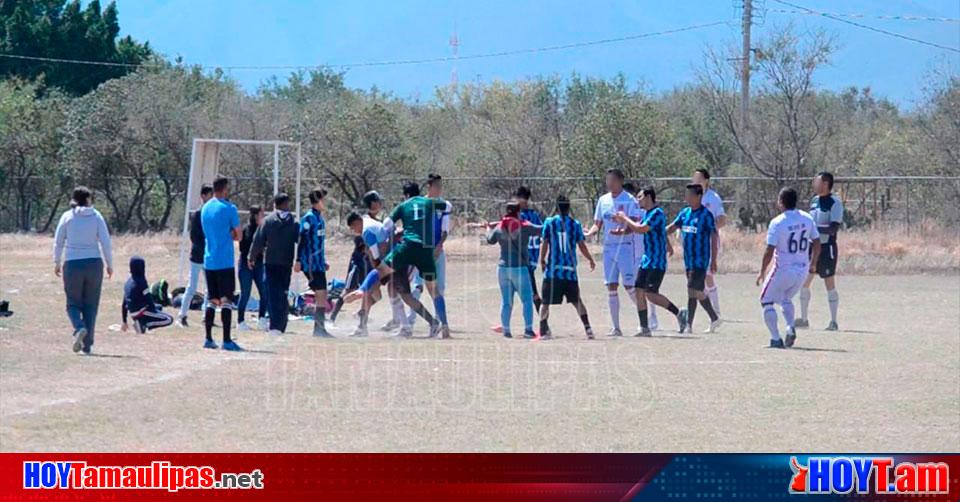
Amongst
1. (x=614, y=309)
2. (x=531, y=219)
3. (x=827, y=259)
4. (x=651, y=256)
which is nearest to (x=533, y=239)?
(x=531, y=219)

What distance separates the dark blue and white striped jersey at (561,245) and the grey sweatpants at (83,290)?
531 centimetres

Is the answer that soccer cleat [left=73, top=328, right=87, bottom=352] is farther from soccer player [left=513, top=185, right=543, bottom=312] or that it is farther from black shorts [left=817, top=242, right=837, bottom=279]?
black shorts [left=817, top=242, right=837, bottom=279]

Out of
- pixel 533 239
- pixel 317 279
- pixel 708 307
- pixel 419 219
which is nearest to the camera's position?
pixel 419 219

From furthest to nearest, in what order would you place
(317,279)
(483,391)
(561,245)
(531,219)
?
(531,219), (317,279), (561,245), (483,391)

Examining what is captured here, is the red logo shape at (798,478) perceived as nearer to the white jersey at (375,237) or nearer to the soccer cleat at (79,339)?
the soccer cleat at (79,339)

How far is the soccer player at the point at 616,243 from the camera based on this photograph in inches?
656

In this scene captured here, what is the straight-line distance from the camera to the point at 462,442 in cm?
951

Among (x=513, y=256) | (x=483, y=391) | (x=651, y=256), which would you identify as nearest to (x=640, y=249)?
(x=651, y=256)

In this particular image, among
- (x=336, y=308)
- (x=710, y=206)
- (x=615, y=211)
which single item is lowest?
(x=336, y=308)

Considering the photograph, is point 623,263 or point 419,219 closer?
point 419,219

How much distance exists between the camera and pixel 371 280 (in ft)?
54.6

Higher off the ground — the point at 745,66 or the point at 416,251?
the point at 745,66

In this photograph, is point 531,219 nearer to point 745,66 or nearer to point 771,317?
point 771,317

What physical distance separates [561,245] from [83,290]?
18.3 feet
